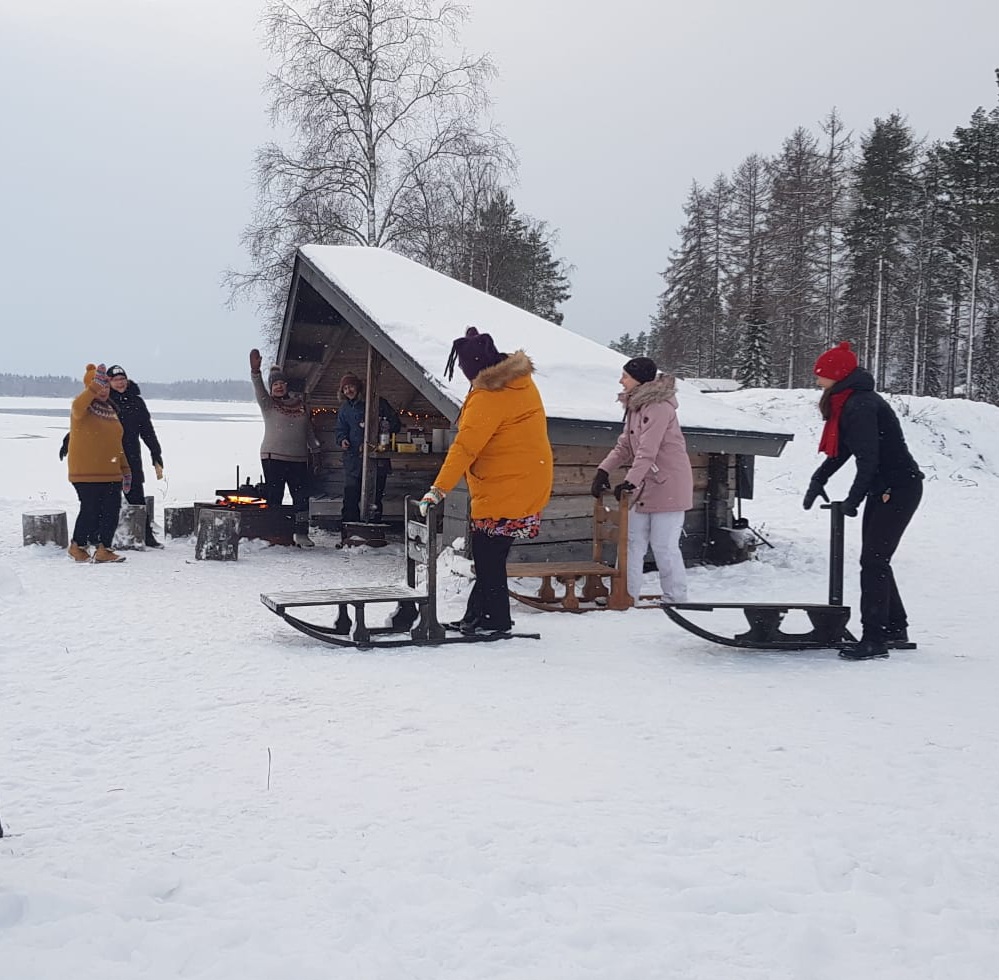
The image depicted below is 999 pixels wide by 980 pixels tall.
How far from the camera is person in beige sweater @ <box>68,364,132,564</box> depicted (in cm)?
830

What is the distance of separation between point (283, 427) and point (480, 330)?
9.10 feet

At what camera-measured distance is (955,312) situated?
122 feet

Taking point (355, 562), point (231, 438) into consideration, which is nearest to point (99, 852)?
point (355, 562)

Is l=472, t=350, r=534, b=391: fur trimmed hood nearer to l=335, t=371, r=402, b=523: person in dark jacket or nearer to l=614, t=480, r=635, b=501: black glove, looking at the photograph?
l=614, t=480, r=635, b=501: black glove

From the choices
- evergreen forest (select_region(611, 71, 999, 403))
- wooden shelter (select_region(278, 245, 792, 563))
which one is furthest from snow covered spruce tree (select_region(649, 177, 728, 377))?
wooden shelter (select_region(278, 245, 792, 563))

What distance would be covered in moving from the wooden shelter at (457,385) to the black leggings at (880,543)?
9.10 feet

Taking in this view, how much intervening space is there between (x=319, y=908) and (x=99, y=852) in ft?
2.76

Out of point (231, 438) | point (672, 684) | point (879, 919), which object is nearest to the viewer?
point (879, 919)

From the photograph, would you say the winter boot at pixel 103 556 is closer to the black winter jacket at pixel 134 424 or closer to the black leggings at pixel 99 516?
the black leggings at pixel 99 516

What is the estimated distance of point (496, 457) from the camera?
577 cm

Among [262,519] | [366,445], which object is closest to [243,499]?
[262,519]

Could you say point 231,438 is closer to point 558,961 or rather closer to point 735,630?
point 735,630

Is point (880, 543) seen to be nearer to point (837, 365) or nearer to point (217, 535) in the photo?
point (837, 365)

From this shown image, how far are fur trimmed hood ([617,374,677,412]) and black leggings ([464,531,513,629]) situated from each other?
5.40 feet
